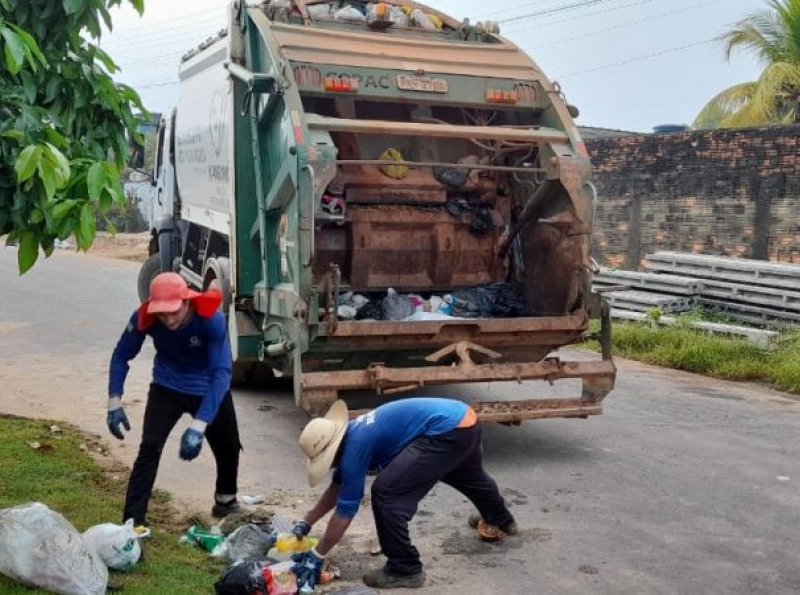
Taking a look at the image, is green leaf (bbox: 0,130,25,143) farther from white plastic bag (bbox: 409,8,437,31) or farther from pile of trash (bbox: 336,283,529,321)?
white plastic bag (bbox: 409,8,437,31)

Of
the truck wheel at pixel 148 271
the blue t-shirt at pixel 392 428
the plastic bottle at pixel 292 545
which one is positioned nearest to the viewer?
the blue t-shirt at pixel 392 428

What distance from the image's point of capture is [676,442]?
692 cm

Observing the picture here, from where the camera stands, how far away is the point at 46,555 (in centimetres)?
380

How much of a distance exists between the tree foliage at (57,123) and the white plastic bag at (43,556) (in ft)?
4.03

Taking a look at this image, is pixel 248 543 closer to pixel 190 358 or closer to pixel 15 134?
pixel 190 358

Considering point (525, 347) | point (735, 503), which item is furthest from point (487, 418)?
point (735, 503)

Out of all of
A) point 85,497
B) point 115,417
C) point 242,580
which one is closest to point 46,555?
point 242,580

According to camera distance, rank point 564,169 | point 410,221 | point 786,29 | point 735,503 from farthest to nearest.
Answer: point 786,29 < point 410,221 < point 564,169 < point 735,503

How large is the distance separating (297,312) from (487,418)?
133 centimetres

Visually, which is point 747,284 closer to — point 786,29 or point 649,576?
point 786,29

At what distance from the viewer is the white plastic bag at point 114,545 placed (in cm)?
421

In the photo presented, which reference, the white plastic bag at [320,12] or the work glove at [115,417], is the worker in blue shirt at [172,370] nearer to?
the work glove at [115,417]

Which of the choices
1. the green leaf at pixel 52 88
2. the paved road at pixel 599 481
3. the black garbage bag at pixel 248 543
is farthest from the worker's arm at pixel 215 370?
the green leaf at pixel 52 88

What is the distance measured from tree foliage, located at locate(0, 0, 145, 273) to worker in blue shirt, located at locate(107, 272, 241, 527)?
114 centimetres
